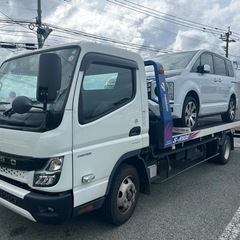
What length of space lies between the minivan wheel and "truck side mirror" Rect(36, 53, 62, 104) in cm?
314

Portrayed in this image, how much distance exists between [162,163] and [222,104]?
9.58 ft

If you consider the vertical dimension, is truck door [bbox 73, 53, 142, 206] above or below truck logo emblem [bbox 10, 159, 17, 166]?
above

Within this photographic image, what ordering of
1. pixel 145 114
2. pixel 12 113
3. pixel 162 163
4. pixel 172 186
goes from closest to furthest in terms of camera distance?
pixel 12 113 < pixel 145 114 < pixel 162 163 < pixel 172 186

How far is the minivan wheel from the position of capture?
5.41 metres

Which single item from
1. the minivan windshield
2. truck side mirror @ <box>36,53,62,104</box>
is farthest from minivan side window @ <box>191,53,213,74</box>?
truck side mirror @ <box>36,53,62,104</box>

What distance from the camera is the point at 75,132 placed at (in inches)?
121

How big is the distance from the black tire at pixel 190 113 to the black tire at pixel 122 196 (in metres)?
1.79

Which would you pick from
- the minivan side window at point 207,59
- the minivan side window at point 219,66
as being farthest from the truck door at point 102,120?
the minivan side window at point 219,66

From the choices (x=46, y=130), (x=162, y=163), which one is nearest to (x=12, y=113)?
(x=46, y=130)

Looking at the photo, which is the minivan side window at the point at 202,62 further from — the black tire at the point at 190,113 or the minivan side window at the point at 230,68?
the minivan side window at the point at 230,68

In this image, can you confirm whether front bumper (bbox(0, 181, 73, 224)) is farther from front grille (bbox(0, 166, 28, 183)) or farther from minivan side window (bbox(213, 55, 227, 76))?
Answer: minivan side window (bbox(213, 55, 227, 76))

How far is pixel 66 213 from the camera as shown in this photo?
3047mm

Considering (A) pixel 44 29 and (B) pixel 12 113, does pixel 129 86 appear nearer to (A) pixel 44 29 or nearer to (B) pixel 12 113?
(B) pixel 12 113

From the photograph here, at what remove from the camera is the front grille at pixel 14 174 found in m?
3.12
